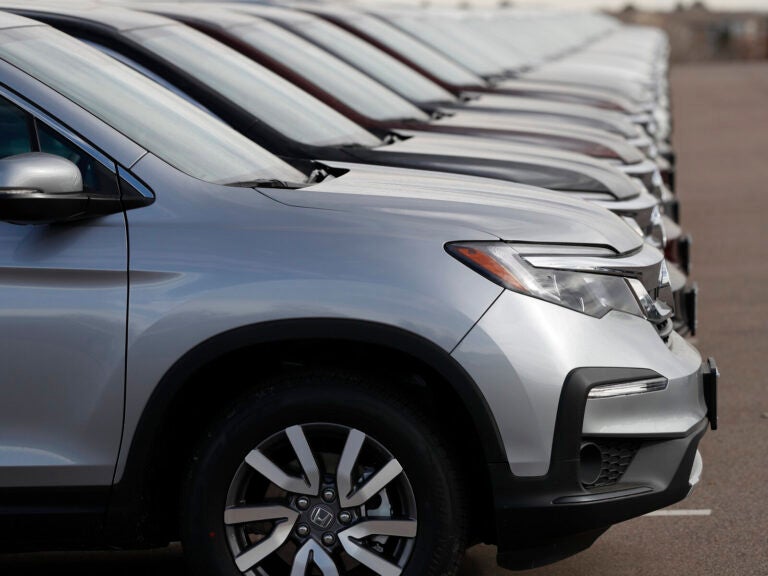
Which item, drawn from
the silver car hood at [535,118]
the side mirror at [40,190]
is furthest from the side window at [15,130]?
the silver car hood at [535,118]

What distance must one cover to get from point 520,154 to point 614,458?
3146 mm

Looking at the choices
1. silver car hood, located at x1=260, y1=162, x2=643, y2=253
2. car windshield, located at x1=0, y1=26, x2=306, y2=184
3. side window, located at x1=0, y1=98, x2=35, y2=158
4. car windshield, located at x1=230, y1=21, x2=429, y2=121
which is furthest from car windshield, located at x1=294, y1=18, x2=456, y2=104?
side window, located at x1=0, y1=98, x2=35, y2=158

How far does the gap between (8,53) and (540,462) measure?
1.85 meters

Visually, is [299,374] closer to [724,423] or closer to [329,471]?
[329,471]

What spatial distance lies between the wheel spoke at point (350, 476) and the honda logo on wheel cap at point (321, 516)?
58 millimetres

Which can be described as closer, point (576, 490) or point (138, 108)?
point (576, 490)

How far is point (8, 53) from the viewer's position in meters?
4.26

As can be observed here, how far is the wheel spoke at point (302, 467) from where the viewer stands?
157 inches

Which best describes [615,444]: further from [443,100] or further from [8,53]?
[443,100]

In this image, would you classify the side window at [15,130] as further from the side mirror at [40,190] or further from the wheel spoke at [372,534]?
the wheel spoke at [372,534]

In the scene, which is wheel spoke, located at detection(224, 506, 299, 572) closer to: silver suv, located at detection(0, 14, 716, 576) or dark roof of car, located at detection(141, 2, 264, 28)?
silver suv, located at detection(0, 14, 716, 576)

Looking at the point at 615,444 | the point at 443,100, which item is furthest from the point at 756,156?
the point at 615,444

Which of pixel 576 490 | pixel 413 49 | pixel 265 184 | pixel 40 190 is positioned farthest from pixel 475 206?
pixel 413 49

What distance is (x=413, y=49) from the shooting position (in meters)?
11.7
